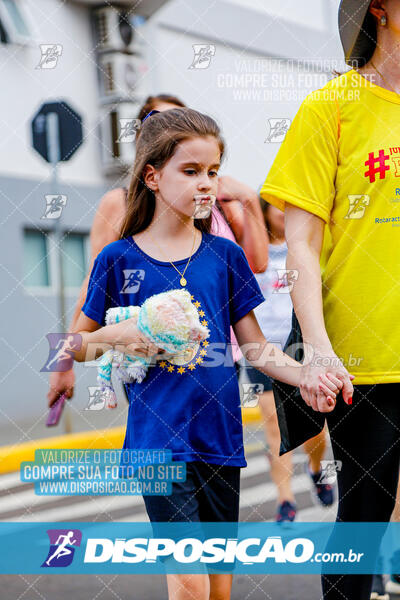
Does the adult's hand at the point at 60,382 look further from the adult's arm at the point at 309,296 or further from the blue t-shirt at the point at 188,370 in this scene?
the adult's arm at the point at 309,296

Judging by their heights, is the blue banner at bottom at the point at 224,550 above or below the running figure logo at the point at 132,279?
below

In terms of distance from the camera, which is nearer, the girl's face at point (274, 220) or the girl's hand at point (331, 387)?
Answer: the girl's hand at point (331, 387)

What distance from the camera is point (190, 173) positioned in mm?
2305

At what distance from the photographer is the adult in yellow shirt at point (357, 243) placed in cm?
218

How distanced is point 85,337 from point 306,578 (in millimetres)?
1757

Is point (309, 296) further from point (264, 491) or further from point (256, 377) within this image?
point (264, 491)

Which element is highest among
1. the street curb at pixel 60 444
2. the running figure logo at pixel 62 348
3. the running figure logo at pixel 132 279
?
the running figure logo at pixel 132 279

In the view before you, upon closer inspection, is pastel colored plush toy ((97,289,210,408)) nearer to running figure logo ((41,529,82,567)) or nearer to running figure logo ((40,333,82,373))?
running figure logo ((40,333,82,373))

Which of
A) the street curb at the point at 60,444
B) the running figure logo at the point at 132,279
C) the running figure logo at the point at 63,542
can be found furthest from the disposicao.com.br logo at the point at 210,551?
the street curb at the point at 60,444

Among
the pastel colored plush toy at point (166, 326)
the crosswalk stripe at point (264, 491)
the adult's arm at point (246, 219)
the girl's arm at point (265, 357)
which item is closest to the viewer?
the pastel colored plush toy at point (166, 326)

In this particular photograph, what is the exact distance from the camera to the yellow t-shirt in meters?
2.17

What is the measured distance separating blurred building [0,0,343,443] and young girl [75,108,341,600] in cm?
647

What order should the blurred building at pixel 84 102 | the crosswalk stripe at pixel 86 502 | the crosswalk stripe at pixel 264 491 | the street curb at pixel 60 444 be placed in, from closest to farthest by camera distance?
the crosswalk stripe at pixel 86 502
the crosswalk stripe at pixel 264 491
the street curb at pixel 60 444
the blurred building at pixel 84 102

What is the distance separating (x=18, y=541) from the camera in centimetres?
405
